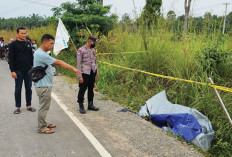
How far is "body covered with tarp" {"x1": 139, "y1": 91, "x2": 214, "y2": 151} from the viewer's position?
3.57 meters

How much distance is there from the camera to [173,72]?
526cm

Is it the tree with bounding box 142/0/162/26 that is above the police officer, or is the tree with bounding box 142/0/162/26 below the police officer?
above

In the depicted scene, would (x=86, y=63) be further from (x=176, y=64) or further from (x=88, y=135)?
(x=176, y=64)

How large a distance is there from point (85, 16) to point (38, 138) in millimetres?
8375

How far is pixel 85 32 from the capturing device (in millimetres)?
10359

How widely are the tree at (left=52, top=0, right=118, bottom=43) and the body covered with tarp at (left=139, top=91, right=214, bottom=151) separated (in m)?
7.21

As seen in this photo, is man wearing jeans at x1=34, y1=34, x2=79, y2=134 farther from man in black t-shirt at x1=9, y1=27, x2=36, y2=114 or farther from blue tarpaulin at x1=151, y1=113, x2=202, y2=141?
blue tarpaulin at x1=151, y1=113, x2=202, y2=141

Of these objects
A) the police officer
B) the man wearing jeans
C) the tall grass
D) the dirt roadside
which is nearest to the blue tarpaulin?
the dirt roadside

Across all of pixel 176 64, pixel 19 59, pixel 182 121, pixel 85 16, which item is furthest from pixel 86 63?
pixel 85 16

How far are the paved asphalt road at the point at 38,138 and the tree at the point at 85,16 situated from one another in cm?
690

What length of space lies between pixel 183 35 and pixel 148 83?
1665 mm

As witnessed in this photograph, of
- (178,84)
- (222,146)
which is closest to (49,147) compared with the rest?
(222,146)

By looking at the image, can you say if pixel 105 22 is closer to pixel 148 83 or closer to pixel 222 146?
pixel 148 83

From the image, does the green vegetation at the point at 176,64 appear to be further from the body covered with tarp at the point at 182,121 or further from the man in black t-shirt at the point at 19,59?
the man in black t-shirt at the point at 19,59
